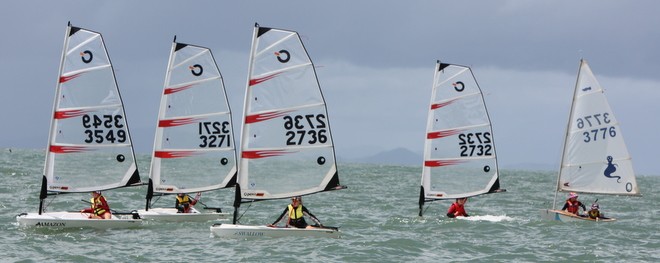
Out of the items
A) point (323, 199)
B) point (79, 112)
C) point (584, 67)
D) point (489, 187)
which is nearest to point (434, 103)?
point (489, 187)

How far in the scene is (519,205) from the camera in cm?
4688

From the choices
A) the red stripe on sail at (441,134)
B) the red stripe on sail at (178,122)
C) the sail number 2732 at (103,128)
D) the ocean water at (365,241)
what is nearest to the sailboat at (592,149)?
the ocean water at (365,241)

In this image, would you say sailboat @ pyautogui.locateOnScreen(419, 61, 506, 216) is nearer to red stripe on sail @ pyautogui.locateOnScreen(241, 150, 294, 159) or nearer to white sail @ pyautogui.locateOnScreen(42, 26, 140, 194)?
red stripe on sail @ pyautogui.locateOnScreen(241, 150, 294, 159)

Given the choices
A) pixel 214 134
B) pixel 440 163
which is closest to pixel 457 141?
pixel 440 163

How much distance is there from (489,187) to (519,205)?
14.7 metres

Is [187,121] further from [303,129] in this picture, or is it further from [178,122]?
[303,129]

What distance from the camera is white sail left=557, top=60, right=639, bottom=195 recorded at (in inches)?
1364

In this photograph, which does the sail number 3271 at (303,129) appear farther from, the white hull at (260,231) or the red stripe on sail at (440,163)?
the red stripe on sail at (440,163)

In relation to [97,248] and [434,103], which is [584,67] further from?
[97,248]

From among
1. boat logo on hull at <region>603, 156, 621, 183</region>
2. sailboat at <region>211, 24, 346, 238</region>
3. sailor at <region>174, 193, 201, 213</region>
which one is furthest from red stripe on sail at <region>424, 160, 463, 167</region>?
sailor at <region>174, 193, 201, 213</region>

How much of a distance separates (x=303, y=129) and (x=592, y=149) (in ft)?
46.6

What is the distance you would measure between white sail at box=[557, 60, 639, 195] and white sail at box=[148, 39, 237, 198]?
42.0ft

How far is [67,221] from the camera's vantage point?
26516mm

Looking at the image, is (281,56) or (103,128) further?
(103,128)
